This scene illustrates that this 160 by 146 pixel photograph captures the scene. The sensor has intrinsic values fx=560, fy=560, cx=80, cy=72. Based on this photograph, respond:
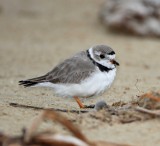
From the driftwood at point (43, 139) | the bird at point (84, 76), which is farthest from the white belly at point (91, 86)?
the driftwood at point (43, 139)

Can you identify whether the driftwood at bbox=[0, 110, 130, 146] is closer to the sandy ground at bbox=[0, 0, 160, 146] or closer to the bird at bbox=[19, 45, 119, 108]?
the sandy ground at bbox=[0, 0, 160, 146]

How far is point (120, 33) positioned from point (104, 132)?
737 centimetres

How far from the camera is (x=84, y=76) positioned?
19.1 feet

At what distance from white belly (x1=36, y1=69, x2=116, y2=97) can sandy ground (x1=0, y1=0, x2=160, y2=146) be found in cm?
18

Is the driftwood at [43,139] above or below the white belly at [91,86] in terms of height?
below

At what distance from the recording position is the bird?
5.82 m

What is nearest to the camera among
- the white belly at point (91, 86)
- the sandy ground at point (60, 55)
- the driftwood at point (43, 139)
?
the driftwood at point (43, 139)

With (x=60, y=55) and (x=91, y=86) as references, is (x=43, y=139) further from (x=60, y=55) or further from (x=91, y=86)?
(x=60, y=55)

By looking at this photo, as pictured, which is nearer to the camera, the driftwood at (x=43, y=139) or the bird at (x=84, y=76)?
the driftwood at (x=43, y=139)

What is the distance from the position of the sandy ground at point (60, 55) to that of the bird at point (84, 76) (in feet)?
0.68

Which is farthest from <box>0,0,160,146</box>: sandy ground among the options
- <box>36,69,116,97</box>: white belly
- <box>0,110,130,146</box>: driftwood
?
<box>0,110,130,146</box>: driftwood

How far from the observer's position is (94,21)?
12.6 meters

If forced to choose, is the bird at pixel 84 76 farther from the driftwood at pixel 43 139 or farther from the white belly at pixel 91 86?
the driftwood at pixel 43 139

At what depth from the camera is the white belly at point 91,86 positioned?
5.80 meters
